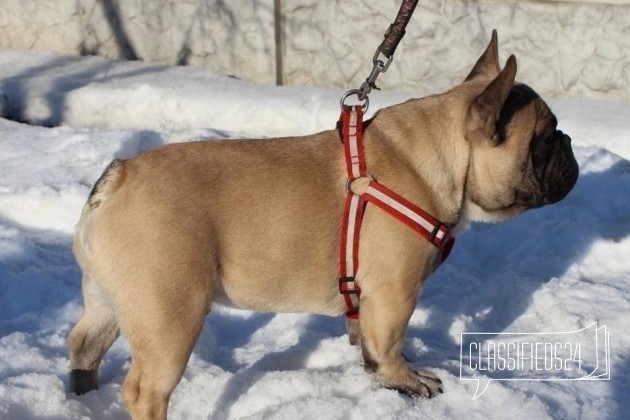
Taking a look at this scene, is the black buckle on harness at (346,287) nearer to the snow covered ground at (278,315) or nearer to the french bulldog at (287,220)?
the french bulldog at (287,220)

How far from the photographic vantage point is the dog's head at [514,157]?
363cm

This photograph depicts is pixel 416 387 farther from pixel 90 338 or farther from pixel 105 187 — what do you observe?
pixel 105 187

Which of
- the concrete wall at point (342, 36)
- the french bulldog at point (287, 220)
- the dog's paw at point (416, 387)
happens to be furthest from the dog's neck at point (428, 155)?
the concrete wall at point (342, 36)

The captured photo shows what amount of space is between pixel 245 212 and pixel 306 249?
0.30 metres

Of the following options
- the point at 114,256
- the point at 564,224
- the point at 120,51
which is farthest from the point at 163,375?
the point at 120,51

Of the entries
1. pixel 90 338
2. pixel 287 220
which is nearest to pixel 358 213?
pixel 287 220

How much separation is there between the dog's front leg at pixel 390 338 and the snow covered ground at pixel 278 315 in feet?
0.23

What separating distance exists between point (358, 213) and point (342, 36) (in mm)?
4580

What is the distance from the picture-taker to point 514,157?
3701mm

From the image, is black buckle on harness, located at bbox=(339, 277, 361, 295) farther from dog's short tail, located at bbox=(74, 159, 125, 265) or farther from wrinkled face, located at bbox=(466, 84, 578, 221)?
dog's short tail, located at bbox=(74, 159, 125, 265)

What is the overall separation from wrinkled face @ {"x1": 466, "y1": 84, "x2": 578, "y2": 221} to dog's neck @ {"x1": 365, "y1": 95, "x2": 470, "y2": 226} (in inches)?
3.1

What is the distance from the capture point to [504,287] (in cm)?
492

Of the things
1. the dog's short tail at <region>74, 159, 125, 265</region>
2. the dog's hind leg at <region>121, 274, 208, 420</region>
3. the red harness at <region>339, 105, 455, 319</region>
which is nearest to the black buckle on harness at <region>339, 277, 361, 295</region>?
the red harness at <region>339, 105, 455, 319</region>

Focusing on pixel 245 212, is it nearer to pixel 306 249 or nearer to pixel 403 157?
pixel 306 249
